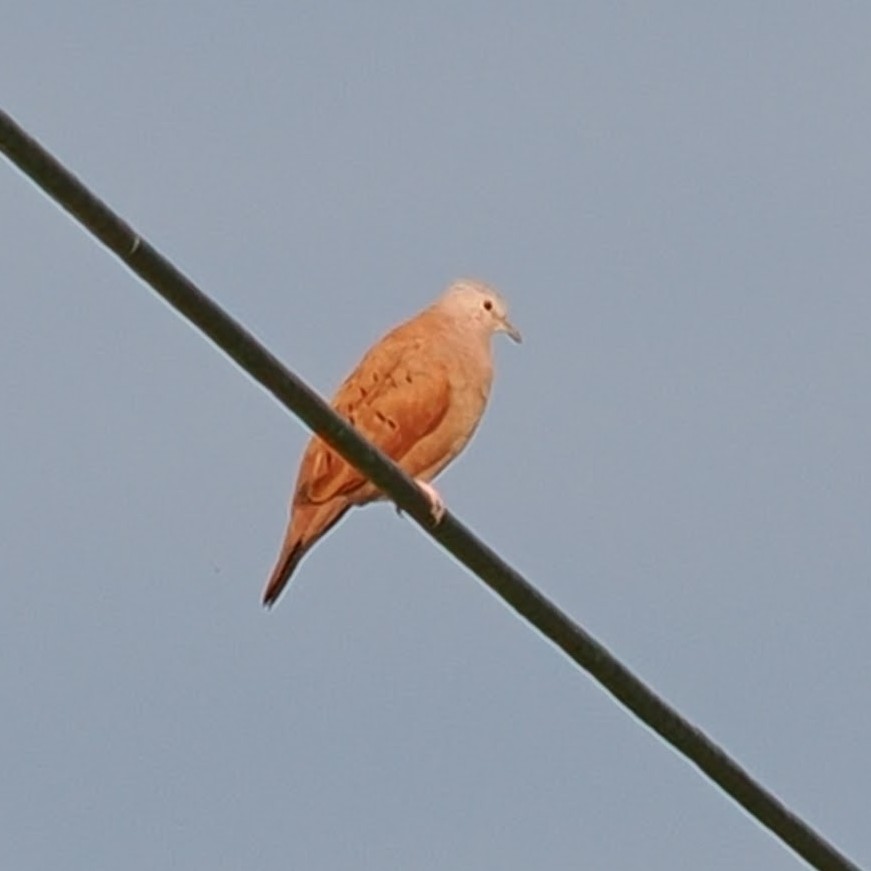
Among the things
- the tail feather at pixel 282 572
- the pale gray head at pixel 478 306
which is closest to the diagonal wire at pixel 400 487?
the tail feather at pixel 282 572

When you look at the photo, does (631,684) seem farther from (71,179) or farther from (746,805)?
(71,179)

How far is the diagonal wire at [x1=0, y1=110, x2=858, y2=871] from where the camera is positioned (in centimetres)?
599

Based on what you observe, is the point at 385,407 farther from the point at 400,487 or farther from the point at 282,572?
the point at 400,487

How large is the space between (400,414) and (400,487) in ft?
19.3

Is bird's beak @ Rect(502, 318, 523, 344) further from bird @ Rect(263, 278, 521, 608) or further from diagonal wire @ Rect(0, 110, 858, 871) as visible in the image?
diagonal wire @ Rect(0, 110, 858, 871)

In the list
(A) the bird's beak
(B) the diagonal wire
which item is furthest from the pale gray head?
(B) the diagonal wire

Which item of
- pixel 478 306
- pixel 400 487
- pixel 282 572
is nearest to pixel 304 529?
pixel 282 572

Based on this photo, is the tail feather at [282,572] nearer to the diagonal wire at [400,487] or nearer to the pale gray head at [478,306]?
the pale gray head at [478,306]

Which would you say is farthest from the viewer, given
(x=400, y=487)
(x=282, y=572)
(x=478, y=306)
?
(x=478, y=306)

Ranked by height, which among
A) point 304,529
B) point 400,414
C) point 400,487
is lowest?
point 400,487

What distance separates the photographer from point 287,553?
12.2 m

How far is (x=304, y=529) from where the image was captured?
12359 millimetres

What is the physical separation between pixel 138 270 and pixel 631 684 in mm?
1435

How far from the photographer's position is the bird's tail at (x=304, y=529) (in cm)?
1214
